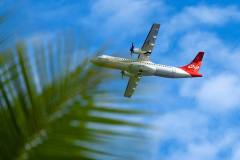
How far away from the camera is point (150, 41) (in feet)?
247

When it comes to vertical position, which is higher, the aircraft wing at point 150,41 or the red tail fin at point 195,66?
the aircraft wing at point 150,41

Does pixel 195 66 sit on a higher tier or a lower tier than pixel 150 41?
lower

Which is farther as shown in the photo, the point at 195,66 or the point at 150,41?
the point at 195,66

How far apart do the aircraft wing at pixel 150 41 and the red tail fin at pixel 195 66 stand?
7084 millimetres

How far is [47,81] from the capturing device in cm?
176

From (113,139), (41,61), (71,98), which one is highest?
(41,61)

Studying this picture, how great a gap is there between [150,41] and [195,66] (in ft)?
42.5

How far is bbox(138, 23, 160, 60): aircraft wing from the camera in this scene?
73.8 meters

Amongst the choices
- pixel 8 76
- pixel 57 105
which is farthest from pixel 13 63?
pixel 57 105

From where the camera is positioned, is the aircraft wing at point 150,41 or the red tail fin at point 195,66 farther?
A: the red tail fin at point 195,66

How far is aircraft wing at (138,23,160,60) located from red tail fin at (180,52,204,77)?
7.08 m

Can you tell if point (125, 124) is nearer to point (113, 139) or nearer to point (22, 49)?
point (113, 139)

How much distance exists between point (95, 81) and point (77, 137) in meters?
0.24

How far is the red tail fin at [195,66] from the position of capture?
80369 millimetres
